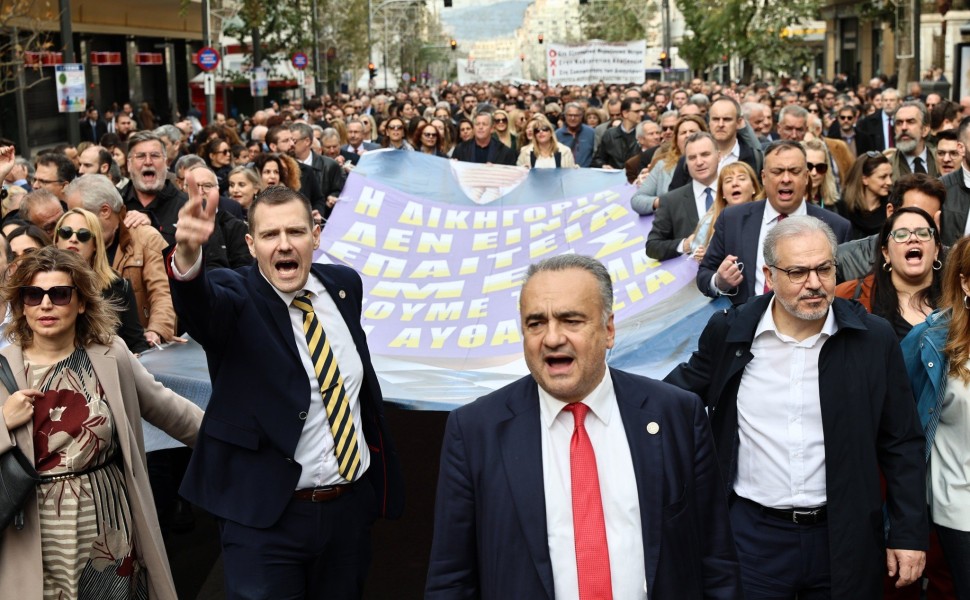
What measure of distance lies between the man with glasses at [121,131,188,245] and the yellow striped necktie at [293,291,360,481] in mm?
4344

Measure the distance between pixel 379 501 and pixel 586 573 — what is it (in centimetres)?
189

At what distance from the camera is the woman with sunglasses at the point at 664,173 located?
9297mm

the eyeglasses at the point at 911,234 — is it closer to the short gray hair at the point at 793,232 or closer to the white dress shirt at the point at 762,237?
the white dress shirt at the point at 762,237

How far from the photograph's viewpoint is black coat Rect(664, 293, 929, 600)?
464 cm

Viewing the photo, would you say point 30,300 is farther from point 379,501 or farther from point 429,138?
point 429,138

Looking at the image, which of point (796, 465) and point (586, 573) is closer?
point (586, 573)

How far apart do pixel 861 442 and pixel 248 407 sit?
214 centimetres

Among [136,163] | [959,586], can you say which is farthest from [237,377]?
[136,163]

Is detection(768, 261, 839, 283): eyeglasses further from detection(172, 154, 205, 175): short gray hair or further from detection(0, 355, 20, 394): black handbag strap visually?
detection(172, 154, 205, 175): short gray hair

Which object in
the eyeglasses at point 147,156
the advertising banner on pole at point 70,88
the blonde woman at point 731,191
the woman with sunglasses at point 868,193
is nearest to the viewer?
the blonde woman at point 731,191

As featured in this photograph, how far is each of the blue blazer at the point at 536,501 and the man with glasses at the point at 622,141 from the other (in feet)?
41.9

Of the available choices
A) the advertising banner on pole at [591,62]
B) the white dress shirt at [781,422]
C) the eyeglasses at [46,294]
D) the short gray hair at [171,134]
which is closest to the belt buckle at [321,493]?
the eyeglasses at [46,294]

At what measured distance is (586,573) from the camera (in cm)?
342

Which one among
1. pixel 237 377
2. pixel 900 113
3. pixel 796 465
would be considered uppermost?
pixel 900 113
